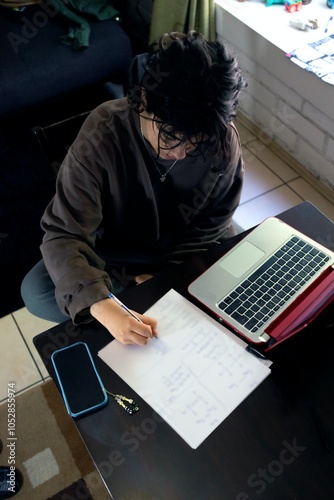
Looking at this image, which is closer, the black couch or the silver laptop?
the silver laptop

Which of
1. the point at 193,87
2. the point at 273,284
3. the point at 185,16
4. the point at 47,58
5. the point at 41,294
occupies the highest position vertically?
the point at 193,87

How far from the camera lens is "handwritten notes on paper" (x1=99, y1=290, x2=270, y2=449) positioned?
28.5 inches

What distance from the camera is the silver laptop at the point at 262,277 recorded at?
82 cm

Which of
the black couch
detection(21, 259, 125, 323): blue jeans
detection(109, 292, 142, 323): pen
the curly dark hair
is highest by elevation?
the curly dark hair

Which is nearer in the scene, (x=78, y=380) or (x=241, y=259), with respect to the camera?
(x=78, y=380)

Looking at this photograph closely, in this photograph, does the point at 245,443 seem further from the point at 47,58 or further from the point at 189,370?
the point at 47,58

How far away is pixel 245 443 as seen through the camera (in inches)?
27.4

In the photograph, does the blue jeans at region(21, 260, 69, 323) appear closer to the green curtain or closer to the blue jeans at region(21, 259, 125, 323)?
the blue jeans at region(21, 259, 125, 323)

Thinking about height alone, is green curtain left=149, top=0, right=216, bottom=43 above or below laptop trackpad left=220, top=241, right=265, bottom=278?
above

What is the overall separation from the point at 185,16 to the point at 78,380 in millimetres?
1793

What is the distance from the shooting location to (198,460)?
2.24ft

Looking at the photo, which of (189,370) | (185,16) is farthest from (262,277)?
(185,16)

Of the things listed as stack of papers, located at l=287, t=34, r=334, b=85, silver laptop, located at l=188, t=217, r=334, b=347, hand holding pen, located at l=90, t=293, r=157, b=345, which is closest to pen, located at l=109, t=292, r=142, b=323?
hand holding pen, located at l=90, t=293, r=157, b=345

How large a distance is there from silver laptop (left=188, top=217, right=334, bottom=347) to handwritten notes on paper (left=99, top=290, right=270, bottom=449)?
0.04 metres
